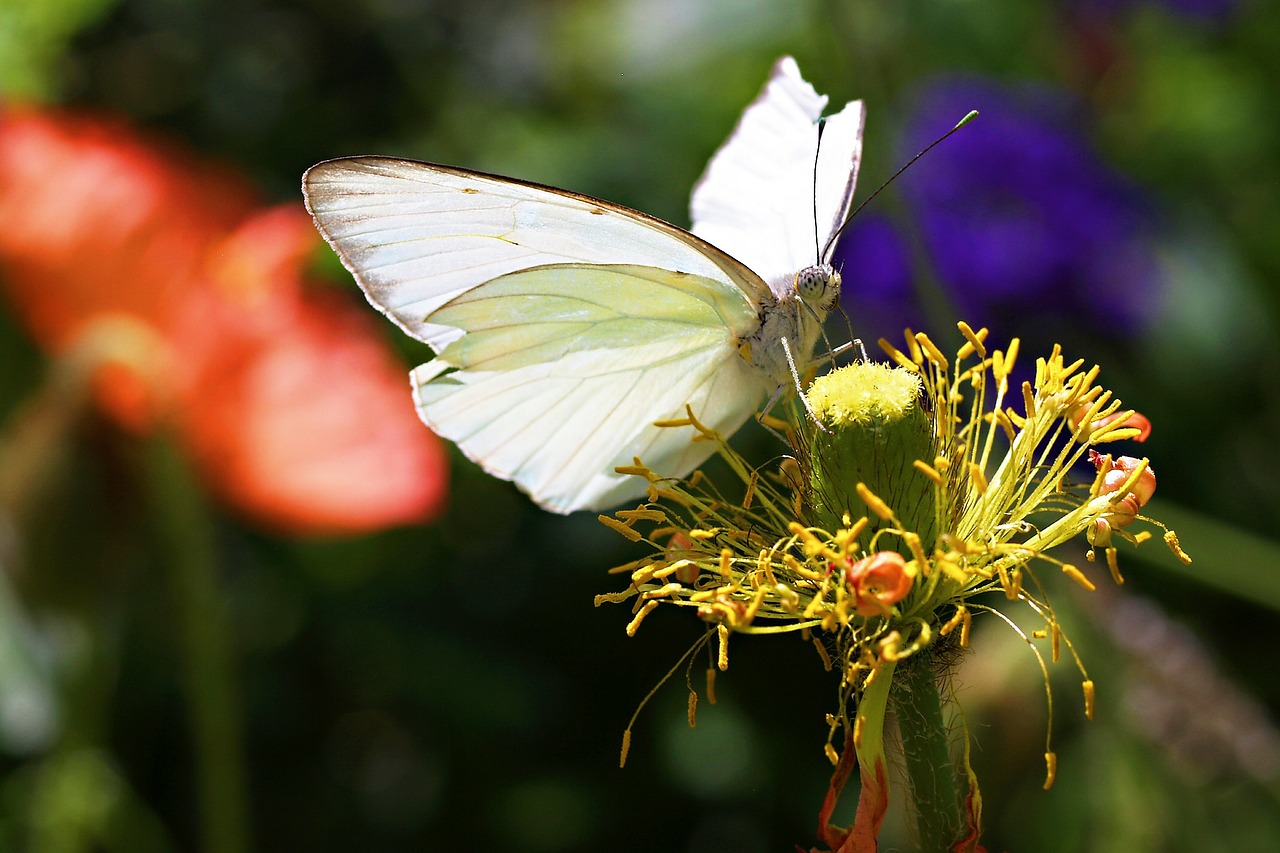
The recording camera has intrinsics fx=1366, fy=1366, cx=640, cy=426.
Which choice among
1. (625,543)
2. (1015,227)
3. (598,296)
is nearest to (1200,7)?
(1015,227)

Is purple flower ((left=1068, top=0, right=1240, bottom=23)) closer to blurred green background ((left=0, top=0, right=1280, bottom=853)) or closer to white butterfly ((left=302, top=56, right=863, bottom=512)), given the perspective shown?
blurred green background ((left=0, top=0, right=1280, bottom=853))

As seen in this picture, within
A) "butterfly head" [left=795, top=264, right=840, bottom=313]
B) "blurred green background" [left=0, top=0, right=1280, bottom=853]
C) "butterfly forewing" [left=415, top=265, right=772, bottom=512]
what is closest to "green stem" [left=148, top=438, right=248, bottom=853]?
Result: "blurred green background" [left=0, top=0, right=1280, bottom=853]

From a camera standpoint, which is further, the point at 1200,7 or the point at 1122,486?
the point at 1200,7

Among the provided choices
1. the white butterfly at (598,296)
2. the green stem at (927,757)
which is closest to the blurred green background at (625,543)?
the white butterfly at (598,296)

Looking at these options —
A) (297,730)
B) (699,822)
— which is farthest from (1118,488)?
(297,730)

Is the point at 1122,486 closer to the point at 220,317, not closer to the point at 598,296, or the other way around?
the point at 598,296
